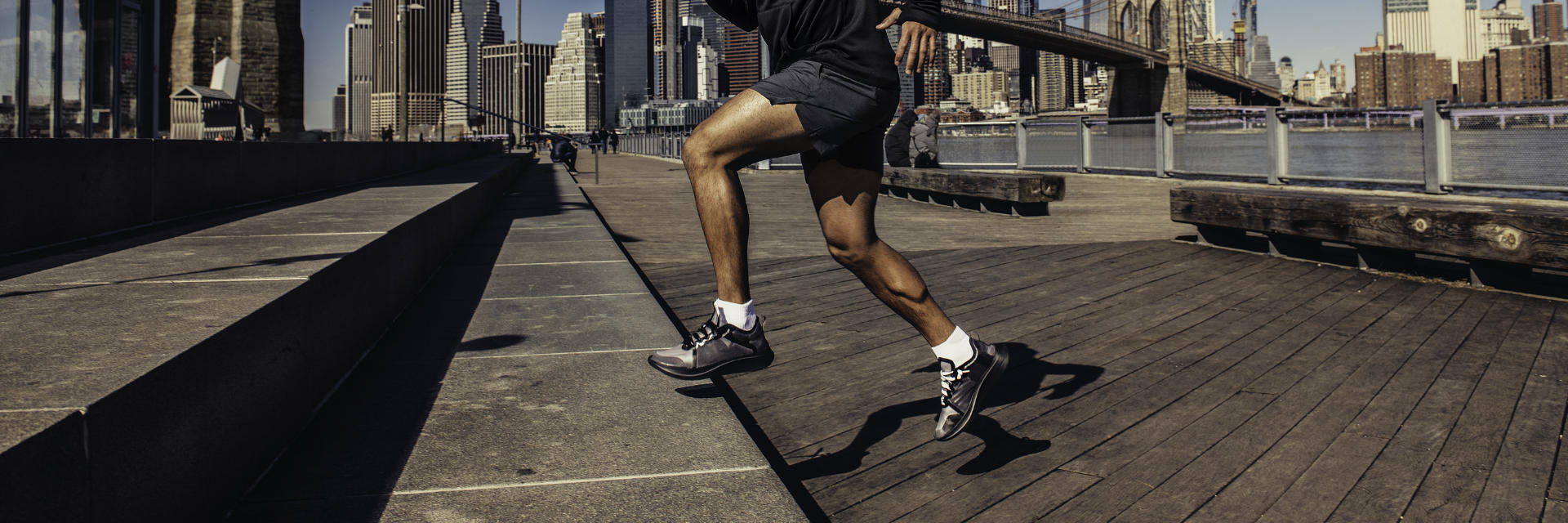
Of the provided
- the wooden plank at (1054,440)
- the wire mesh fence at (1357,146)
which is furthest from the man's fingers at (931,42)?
the wire mesh fence at (1357,146)

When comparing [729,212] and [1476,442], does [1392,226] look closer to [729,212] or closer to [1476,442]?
[1476,442]

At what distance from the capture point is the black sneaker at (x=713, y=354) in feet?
8.83

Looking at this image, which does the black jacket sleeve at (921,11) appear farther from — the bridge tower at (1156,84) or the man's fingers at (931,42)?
the bridge tower at (1156,84)

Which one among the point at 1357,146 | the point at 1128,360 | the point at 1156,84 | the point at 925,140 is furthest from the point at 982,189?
the point at 1156,84

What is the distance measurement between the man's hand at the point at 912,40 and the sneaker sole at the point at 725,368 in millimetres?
807

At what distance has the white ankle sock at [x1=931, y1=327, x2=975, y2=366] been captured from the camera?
2.65m

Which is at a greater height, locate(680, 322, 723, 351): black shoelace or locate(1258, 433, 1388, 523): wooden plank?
locate(680, 322, 723, 351): black shoelace

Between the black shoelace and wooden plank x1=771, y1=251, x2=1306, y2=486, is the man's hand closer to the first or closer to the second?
the black shoelace

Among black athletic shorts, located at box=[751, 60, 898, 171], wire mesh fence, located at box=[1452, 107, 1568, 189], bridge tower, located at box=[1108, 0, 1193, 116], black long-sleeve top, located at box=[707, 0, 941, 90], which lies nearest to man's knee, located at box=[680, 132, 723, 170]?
black athletic shorts, located at box=[751, 60, 898, 171]

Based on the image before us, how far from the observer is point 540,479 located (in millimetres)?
2348

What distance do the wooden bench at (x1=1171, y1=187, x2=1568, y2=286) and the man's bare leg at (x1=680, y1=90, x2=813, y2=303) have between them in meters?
4.37

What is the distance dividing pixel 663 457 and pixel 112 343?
44.8 inches

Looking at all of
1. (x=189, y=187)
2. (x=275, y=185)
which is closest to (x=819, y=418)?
(x=189, y=187)

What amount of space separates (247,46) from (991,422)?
5981cm
